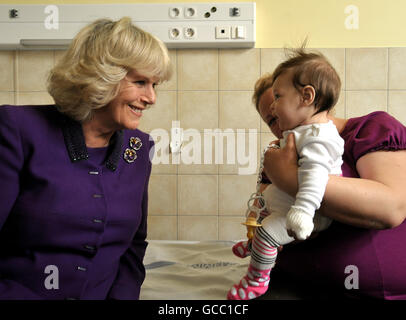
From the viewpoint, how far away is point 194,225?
2.79m

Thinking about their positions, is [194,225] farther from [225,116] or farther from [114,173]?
[114,173]

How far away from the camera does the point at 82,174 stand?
113cm

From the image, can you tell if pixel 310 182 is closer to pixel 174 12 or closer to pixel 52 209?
pixel 52 209

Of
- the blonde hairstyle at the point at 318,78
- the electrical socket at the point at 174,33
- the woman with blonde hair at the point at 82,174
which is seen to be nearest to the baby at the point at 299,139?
the blonde hairstyle at the point at 318,78

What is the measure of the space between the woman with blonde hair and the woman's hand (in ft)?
1.34

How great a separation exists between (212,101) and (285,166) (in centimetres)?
161

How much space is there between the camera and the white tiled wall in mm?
2656

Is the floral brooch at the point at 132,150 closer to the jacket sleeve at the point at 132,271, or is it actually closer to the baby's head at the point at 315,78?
the jacket sleeve at the point at 132,271

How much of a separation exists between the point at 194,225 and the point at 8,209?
181cm

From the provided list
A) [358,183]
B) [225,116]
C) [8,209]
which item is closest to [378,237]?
[358,183]

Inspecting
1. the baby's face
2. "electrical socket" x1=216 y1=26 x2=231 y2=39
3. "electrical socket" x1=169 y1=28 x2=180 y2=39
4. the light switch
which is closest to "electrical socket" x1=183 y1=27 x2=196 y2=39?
"electrical socket" x1=169 y1=28 x2=180 y2=39

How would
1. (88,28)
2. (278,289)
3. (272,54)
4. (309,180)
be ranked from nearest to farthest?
(309,180), (88,28), (278,289), (272,54)

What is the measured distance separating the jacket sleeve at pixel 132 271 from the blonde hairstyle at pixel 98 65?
32 cm

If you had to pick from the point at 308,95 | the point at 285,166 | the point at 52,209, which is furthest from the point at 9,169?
the point at 308,95
